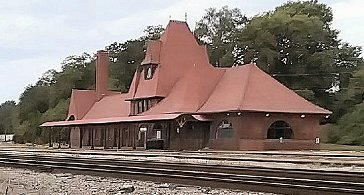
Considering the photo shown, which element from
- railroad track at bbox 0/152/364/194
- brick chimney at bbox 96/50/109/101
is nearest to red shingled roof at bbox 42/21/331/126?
brick chimney at bbox 96/50/109/101

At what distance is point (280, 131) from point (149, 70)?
1627 cm

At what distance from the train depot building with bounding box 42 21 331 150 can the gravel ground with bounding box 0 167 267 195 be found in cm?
2579

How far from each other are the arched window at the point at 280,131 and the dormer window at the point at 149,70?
15418 mm

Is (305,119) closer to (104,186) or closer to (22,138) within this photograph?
(104,186)

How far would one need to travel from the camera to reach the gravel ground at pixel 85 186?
15.6 meters

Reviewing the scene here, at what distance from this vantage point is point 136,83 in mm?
61750

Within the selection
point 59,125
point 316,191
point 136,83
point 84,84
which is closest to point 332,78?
point 136,83

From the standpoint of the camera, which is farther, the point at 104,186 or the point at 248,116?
the point at 248,116

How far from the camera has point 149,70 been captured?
193 feet

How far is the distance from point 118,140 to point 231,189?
4268cm

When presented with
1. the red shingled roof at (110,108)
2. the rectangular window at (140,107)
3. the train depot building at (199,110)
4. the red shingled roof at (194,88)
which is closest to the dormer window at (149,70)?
the train depot building at (199,110)

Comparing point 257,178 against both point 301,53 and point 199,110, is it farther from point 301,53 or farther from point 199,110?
point 301,53

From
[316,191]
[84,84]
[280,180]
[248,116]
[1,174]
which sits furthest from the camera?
[84,84]

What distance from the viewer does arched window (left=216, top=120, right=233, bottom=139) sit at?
153ft
